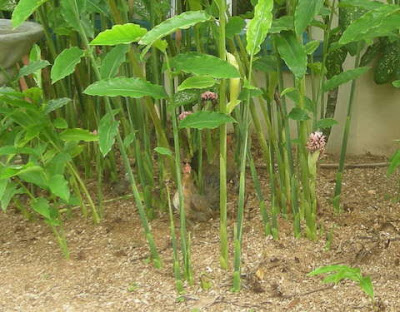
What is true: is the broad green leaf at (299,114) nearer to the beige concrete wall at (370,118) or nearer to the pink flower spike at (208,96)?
the pink flower spike at (208,96)

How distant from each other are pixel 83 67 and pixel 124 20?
0.33 m

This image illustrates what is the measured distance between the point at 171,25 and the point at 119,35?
10cm

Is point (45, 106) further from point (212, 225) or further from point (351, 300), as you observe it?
point (351, 300)

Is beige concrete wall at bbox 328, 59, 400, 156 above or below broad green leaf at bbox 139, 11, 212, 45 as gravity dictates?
below

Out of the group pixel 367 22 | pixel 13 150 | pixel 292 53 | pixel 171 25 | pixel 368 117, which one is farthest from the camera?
pixel 368 117

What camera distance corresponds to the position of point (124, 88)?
139 centimetres

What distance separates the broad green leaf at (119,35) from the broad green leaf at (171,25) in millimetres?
43

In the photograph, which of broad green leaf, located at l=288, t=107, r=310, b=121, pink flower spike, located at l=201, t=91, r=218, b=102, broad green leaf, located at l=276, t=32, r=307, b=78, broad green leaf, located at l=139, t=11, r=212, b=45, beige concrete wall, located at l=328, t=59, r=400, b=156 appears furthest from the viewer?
beige concrete wall, located at l=328, t=59, r=400, b=156

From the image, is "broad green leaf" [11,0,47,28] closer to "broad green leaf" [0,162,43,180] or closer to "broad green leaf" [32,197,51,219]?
"broad green leaf" [0,162,43,180]

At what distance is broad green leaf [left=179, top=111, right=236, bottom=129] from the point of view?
1398 mm

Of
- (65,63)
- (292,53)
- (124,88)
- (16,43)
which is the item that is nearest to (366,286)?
(292,53)

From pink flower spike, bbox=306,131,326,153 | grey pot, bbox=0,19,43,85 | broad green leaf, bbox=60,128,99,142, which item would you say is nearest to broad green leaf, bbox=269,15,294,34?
pink flower spike, bbox=306,131,326,153

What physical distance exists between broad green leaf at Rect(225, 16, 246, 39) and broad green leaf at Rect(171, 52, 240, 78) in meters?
0.16

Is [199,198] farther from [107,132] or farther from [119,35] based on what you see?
[119,35]
